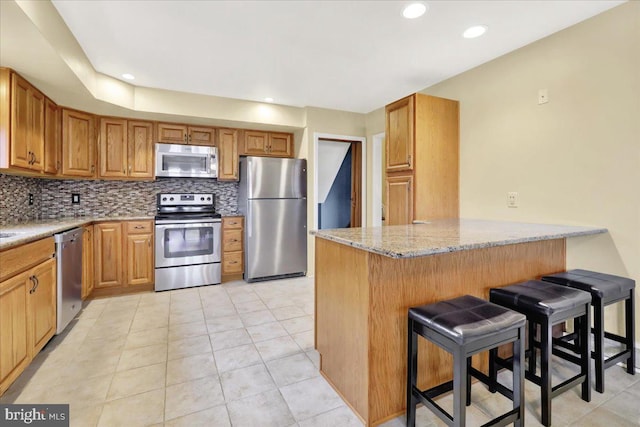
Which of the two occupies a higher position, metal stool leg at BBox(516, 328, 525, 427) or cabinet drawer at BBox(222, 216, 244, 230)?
cabinet drawer at BBox(222, 216, 244, 230)

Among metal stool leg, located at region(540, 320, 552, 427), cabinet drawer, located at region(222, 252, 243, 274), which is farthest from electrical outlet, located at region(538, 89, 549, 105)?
cabinet drawer, located at region(222, 252, 243, 274)

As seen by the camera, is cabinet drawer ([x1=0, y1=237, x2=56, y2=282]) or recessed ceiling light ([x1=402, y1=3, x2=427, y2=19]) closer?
cabinet drawer ([x1=0, y1=237, x2=56, y2=282])

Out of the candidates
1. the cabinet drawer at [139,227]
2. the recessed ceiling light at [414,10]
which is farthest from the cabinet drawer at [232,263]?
the recessed ceiling light at [414,10]

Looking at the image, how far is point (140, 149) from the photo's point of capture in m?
3.82

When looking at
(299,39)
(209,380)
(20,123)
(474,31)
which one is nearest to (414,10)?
(474,31)

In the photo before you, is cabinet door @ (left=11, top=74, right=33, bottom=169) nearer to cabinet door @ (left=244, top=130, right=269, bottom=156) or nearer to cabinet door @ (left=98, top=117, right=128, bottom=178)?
cabinet door @ (left=98, top=117, right=128, bottom=178)

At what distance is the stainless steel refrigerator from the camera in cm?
408

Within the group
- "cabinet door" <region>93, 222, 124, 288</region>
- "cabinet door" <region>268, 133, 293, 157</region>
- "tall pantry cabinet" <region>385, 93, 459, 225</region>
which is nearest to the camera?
"tall pantry cabinet" <region>385, 93, 459, 225</region>

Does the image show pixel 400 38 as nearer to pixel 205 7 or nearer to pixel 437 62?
pixel 437 62

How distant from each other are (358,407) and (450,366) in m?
0.62

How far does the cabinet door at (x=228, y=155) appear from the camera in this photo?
4.21m

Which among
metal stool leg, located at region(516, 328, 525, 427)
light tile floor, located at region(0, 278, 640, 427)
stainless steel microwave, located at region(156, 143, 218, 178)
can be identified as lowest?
light tile floor, located at region(0, 278, 640, 427)

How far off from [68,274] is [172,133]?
2062 mm

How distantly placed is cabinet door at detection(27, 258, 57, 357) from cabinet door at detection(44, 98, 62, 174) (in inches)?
47.2
